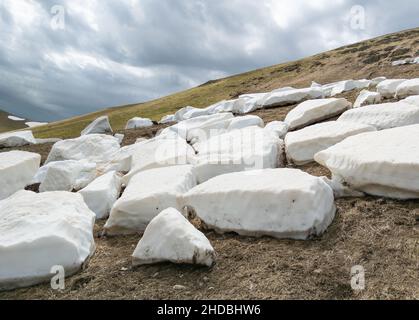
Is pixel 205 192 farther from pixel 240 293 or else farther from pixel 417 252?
pixel 417 252

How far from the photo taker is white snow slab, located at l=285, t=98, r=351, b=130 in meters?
12.5

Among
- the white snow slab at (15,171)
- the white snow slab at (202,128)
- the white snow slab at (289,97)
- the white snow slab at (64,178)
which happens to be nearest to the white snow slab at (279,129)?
the white snow slab at (202,128)

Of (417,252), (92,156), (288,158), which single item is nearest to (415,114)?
(288,158)

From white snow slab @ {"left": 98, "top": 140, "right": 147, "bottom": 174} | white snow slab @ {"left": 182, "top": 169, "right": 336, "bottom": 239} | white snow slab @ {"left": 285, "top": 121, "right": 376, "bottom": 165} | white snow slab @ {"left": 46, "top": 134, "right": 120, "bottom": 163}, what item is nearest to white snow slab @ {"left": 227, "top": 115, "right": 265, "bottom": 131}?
white snow slab @ {"left": 98, "top": 140, "right": 147, "bottom": 174}

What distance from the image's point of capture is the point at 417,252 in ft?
16.9

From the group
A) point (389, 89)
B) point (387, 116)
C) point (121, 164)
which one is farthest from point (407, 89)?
point (121, 164)

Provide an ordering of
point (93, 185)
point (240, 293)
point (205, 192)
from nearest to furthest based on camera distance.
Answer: point (240, 293), point (205, 192), point (93, 185)

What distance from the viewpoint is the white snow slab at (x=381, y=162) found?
635 cm

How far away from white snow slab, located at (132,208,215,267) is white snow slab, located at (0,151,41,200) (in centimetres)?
636

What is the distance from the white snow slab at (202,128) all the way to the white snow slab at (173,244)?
306 inches

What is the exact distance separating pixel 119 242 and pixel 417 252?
4.61 meters

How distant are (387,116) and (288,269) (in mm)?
6091

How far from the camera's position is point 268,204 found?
19.9ft

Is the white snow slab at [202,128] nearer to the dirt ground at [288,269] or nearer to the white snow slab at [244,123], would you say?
the white snow slab at [244,123]
